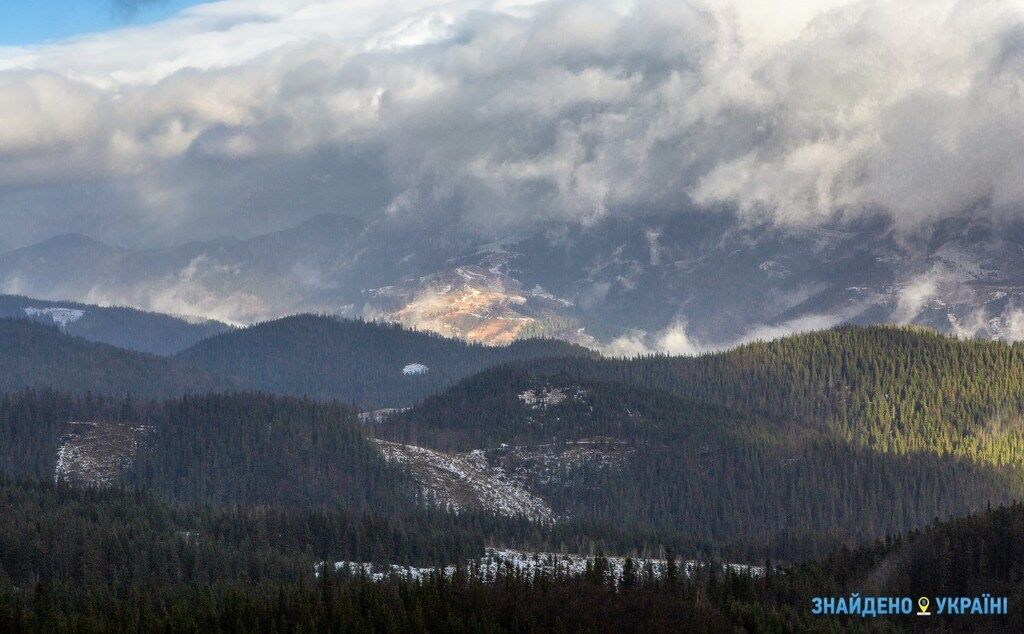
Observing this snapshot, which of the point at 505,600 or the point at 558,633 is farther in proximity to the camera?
the point at 505,600

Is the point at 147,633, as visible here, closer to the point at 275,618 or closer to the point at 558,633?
the point at 275,618

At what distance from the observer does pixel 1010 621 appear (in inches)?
7397

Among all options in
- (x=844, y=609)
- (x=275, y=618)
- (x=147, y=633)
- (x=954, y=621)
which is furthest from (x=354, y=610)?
(x=954, y=621)

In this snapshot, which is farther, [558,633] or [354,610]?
[354,610]

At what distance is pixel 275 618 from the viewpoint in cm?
19775

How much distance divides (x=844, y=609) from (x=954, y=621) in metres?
14.0

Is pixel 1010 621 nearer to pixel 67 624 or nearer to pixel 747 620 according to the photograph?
pixel 747 620

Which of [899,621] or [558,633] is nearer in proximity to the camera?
[558,633]

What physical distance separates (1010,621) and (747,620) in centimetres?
3334

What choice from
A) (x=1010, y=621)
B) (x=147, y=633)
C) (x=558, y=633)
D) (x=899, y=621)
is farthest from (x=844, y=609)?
(x=147, y=633)

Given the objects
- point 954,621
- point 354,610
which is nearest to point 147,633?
point 354,610

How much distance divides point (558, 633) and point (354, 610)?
3037 centimetres

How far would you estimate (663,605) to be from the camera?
648 feet

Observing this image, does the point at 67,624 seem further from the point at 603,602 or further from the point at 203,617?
the point at 603,602
